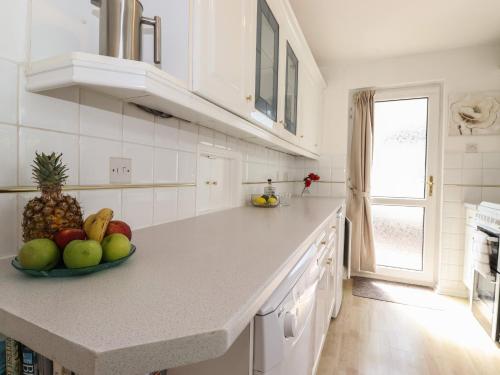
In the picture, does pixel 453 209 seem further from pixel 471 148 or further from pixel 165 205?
pixel 165 205

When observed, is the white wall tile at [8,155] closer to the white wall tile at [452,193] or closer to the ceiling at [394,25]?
the ceiling at [394,25]

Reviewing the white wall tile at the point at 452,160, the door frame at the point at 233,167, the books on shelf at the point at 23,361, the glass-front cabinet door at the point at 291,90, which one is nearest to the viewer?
the books on shelf at the point at 23,361

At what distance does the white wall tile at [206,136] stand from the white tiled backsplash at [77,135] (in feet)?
0.26

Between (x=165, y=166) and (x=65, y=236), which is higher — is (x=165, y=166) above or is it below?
above

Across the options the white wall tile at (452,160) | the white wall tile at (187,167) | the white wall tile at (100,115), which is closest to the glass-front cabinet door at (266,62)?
the white wall tile at (187,167)

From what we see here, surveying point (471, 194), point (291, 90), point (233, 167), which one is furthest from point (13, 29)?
point (471, 194)

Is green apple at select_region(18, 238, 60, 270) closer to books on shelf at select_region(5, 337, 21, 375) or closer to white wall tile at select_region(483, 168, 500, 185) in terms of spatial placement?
books on shelf at select_region(5, 337, 21, 375)

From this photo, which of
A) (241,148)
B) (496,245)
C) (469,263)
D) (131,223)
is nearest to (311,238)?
(131,223)

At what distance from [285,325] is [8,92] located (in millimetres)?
879

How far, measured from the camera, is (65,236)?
0.54 metres

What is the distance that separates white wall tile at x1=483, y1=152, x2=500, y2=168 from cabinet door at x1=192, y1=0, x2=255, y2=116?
8.46ft

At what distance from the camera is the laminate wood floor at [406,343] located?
1.61 m

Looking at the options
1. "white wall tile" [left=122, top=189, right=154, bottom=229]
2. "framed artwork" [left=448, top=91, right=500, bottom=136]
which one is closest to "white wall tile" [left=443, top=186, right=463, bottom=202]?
"framed artwork" [left=448, top=91, right=500, bottom=136]

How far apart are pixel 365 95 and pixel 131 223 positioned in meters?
2.91
